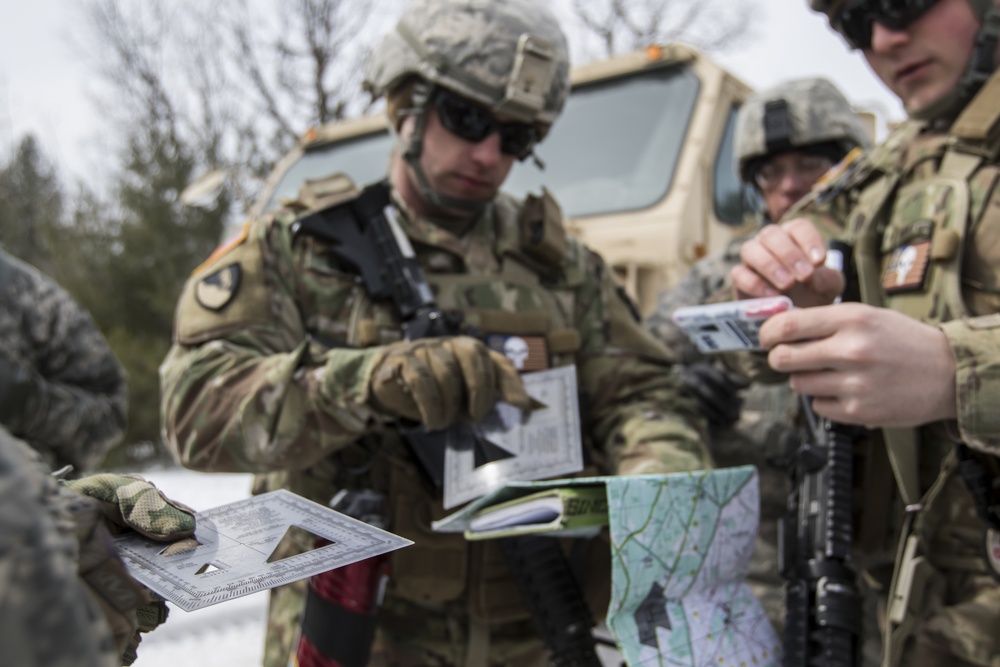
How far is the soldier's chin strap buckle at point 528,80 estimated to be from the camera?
65.0 inches

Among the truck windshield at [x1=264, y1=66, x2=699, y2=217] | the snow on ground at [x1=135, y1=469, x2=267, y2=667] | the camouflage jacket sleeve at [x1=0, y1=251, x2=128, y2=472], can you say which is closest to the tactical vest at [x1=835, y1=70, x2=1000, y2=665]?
the snow on ground at [x1=135, y1=469, x2=267, y2=667]

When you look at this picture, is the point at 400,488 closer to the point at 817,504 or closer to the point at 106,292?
the point at 817,504

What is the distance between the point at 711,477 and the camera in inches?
49.1

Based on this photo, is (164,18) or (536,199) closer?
(536,199)

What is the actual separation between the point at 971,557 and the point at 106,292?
9083 millimetres

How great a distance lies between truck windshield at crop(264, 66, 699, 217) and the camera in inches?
137

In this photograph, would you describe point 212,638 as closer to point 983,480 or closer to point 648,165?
point 983,480

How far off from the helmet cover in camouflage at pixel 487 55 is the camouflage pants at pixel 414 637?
0.99m

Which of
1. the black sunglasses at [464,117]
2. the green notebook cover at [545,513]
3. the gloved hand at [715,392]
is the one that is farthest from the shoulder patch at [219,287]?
the gloved hand at [715,392]

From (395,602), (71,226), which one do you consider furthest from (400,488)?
(71,226)

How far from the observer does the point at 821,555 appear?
4.41 feet

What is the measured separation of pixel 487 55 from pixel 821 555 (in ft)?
3.69

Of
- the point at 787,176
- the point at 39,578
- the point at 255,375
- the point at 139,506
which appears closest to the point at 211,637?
the point at 255,375

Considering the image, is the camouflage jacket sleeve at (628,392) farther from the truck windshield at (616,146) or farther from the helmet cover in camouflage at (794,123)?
the truck windshield at (616,146)
